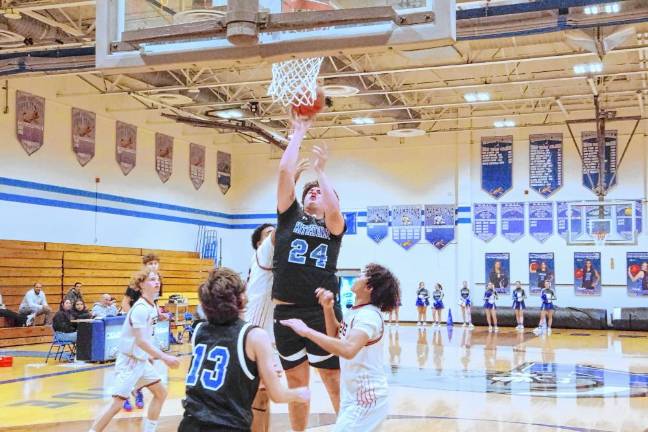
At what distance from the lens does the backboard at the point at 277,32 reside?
5.11 metres

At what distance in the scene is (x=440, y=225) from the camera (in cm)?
2622

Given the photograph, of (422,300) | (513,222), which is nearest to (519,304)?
(422,300)

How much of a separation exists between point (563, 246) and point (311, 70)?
792 inches

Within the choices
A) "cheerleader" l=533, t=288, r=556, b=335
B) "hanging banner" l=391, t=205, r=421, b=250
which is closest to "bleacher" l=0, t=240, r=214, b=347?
"hanging banner" l=391, t=205, r=421, b=250

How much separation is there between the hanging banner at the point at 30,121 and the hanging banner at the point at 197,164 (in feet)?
23.1

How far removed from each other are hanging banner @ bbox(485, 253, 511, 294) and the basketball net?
65.2 ft

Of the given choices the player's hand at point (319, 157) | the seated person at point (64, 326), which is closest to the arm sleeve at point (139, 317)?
the player's hand at point (319, 157)

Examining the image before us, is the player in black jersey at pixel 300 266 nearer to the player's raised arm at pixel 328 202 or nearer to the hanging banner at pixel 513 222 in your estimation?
the player's raised arm at pixel 328 202

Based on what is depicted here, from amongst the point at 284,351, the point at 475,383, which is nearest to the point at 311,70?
the point at 284,351

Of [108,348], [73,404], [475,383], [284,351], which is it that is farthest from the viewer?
[108,348]

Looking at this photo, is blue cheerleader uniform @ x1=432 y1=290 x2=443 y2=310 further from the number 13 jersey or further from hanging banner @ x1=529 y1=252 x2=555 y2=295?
the number 13 jersey

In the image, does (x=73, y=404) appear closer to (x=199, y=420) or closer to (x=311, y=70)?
(x=311, y=70)

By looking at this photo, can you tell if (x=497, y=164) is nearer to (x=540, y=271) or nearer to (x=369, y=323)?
(x=540, y=271)

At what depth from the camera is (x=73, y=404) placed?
366 inches
